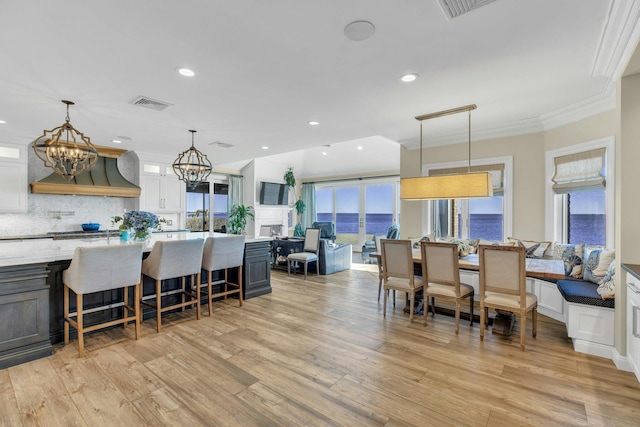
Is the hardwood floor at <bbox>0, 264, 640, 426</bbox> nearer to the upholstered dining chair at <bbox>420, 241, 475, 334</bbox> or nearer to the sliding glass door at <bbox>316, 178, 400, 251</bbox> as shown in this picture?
the upholstered dining chair at <bbox>420, 241, 475, 334</bbox>

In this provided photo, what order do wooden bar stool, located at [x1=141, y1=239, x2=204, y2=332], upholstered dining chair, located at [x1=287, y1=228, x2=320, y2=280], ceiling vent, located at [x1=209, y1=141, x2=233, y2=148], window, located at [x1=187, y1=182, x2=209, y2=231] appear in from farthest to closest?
window, located at [x1=187, y1=182, x2=209, y2=231], upholstered dining chair, located at [x1=287, y1=228, x2=320, y2=280], ceiling vent, located at [x1=209, y1=141, x2=233, y2=148], wooden bar stool, located at [x1=141, y1=239, x2=204, y2=332]

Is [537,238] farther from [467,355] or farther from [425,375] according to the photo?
[425,375]

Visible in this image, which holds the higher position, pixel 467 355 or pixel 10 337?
pixel 10 337

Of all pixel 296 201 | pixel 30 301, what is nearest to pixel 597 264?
pixel 30 301

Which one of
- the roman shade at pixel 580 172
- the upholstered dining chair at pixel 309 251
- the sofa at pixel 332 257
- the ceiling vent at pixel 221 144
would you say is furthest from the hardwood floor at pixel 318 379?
the ceiling vent at pixel 221 144

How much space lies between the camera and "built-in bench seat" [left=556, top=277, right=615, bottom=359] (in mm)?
2818

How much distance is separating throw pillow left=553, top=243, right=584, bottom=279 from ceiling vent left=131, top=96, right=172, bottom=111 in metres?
5.14

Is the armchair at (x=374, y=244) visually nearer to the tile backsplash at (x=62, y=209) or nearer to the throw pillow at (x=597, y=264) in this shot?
the throw pillow at (x=597, y=264)

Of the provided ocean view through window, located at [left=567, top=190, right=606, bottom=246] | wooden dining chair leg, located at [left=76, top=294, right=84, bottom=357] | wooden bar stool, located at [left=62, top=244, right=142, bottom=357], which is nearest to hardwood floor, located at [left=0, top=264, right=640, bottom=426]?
wooden dining chair leg, located at [left=76, top=294, right=84, bottom=357]

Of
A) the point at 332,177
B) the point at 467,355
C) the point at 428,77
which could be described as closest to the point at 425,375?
the point at 467,355

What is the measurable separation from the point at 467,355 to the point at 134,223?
4.11 m

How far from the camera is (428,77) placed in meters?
2.94

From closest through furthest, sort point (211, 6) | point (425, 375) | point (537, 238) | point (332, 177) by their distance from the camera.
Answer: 1. point (211, 6)
2. point (425, 375)
3. point (537, 238)
4. point (332, 177)

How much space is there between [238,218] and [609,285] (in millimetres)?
7642
